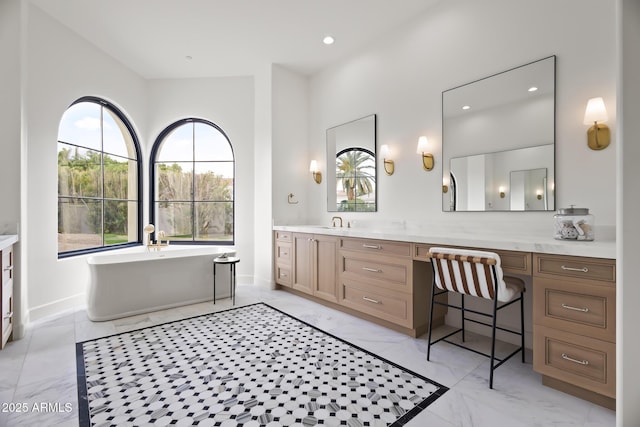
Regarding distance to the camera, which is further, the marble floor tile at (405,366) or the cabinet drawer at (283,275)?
the cabinet drawer at (283,275)

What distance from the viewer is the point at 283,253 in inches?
160

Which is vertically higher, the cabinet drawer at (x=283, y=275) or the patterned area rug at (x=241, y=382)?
the cabinet drawer at (x=283, y=275)

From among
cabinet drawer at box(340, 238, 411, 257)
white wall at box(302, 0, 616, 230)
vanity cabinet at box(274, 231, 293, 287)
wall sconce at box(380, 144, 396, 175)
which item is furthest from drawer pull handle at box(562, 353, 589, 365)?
vanity cabinet at box(274, 231, 293, 287)

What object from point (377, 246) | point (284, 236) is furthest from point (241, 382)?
point (284, 236)

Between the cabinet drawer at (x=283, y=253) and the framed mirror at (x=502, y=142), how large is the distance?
6.48ft

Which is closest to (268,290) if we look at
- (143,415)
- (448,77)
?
(143,415)

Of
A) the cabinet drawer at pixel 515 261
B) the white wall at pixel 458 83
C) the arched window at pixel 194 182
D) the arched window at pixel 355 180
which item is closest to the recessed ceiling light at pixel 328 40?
the white wall at pixel 458 83

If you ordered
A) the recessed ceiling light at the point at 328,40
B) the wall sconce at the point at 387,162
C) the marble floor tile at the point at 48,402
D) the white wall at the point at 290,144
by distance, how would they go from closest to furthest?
the marble floor tile at the point at 48,402 → the wall sconce at the point at 387,162 → the recessed ceiling light at the point at 328,40 → the white wall at the point at 290,144

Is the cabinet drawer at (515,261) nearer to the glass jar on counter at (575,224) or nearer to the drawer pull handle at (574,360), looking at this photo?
the glass jar on counter at (575,224)

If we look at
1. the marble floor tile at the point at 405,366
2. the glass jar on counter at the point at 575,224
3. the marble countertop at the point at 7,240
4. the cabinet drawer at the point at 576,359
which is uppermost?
the glass jar on counter at the point at 575,224

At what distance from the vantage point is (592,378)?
5.55 feet

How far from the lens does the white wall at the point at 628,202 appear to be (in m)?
1.04

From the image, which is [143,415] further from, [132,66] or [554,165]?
[132,66]

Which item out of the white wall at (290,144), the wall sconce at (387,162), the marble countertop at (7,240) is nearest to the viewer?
the marble countertop at (7,240)
